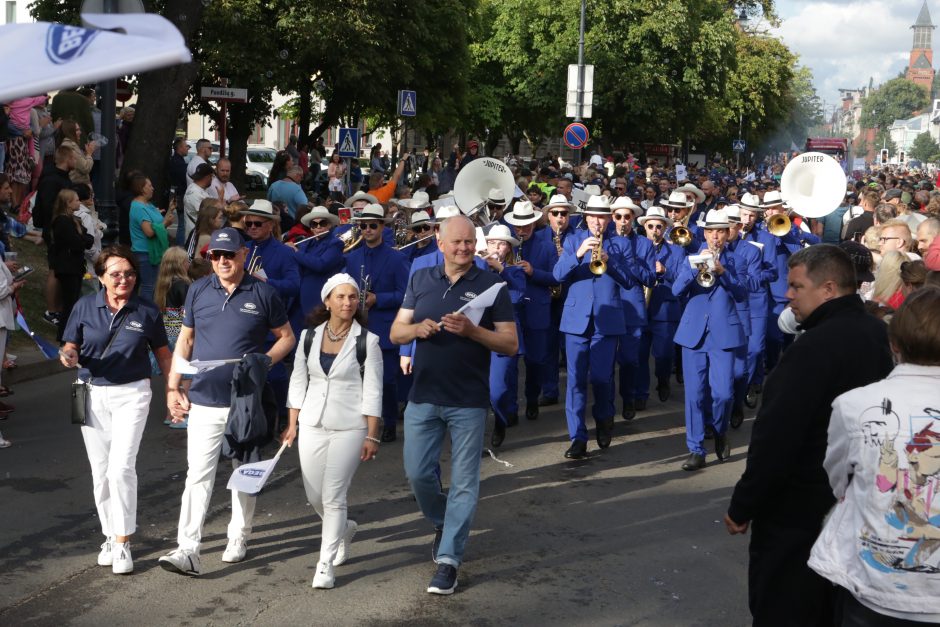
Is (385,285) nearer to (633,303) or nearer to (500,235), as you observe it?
(500,235)

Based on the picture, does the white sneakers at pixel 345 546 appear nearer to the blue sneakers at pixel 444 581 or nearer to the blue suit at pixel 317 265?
the blue sneakers at pixel 444 581

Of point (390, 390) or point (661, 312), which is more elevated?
point (661, 312)

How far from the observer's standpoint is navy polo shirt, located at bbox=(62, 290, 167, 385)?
21.5ft

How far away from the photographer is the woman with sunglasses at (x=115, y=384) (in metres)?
6.44

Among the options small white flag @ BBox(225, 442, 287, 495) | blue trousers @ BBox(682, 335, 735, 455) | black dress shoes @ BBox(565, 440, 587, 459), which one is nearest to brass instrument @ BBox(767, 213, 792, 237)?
blue trousers @ BBox(682, 335, 735, 455)

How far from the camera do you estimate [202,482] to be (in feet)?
21.2

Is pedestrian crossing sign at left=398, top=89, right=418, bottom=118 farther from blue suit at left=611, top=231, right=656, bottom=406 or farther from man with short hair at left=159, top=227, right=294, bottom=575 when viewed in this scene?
man with short hair at left=159, top=227, right=294, bottom=575

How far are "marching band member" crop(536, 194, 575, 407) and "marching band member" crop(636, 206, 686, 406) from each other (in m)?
0.76

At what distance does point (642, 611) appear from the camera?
6.04 metres

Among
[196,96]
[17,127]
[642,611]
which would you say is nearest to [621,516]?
[642,611]

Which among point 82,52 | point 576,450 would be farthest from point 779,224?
point 82,52

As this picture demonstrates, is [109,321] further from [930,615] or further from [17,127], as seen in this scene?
[17,127]

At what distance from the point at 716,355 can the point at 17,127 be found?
34.9ft

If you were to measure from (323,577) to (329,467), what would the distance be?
0.56 metres
